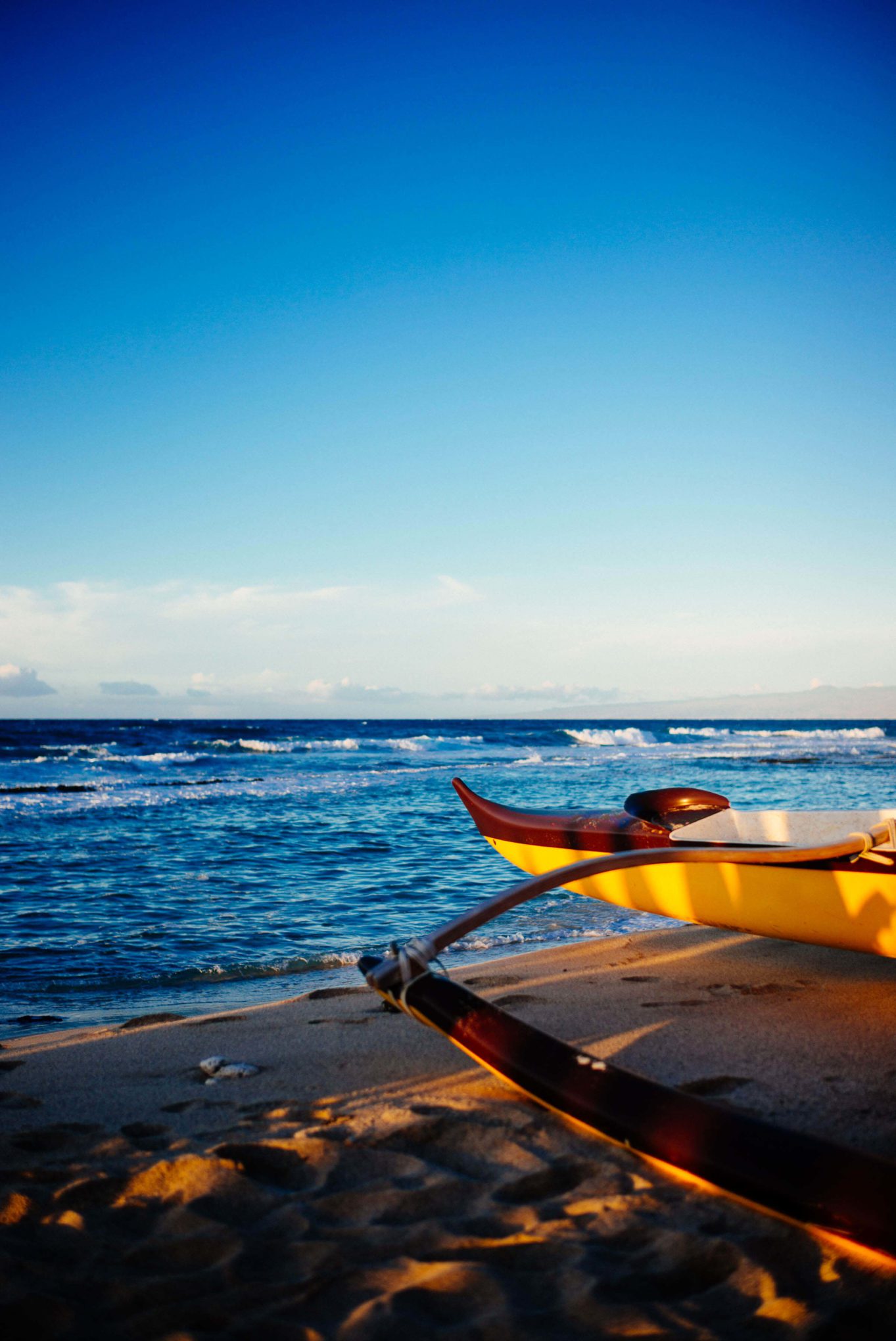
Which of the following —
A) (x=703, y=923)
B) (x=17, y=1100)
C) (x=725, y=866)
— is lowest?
(x=17, y=1100)

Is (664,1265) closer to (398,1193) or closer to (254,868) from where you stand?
(398,1193)

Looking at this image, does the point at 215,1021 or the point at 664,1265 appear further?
the point at 215,1021

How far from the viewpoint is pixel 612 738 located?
127 feet

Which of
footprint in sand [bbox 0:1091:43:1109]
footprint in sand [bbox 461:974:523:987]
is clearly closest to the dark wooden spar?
footprint in sand [bbox 0:1091:43:1109]

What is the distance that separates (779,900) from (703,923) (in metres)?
0.54

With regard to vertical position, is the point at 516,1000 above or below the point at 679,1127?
below

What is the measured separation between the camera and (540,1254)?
1845 mm

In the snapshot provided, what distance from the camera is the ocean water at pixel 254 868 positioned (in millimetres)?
4785

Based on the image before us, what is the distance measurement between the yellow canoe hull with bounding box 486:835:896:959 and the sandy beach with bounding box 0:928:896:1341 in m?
0.34

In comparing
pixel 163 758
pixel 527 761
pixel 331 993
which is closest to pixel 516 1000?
pixel 331 993

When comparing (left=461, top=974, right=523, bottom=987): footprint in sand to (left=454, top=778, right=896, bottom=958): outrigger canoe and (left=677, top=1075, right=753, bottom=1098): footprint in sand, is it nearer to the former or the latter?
(left=454, top=778, right=896, bottom=958): outrigger canoe

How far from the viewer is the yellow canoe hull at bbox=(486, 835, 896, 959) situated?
3492 mm

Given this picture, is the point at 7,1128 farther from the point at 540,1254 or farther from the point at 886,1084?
the point at 886,1084

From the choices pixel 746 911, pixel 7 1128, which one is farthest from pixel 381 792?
pixel 7 1128
